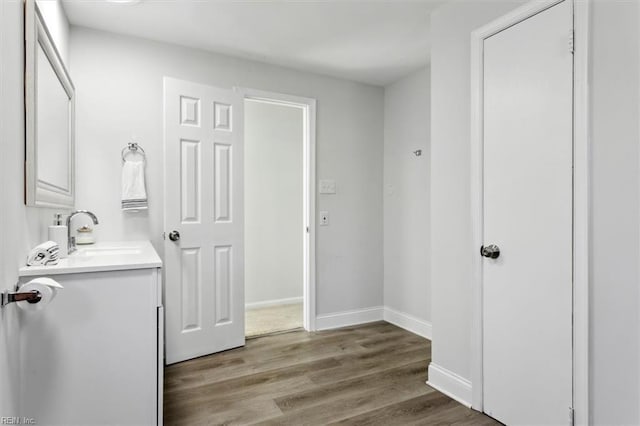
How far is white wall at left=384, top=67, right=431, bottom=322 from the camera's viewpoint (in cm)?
316

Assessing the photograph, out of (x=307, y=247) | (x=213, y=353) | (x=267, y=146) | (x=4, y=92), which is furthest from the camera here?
(x=267, y=146)

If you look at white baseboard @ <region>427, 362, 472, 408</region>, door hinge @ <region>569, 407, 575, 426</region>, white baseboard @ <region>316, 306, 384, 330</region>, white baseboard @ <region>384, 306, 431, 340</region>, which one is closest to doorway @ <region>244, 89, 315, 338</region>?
white baseboard @ <region>316, 306, 384, 330</region>

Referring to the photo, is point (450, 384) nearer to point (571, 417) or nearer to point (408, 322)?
point (571, 417)

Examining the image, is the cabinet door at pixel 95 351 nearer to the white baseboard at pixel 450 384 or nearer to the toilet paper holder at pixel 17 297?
the toilet paper holder at pixel 17 297

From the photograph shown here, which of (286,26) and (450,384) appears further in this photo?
(286,26)

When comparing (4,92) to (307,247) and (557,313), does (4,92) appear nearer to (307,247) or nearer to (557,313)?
(557,313)

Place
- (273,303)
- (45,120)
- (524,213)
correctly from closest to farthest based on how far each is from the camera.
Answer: (45,120) < (524,213) < (273,303)

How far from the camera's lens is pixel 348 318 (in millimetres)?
3479

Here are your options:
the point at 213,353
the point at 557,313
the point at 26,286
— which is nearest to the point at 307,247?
the point at 213,353

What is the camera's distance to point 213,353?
2.77 m

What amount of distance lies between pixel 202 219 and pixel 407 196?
182 cm

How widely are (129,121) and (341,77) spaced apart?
6.13 feet

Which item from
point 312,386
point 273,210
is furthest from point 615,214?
point 273,210

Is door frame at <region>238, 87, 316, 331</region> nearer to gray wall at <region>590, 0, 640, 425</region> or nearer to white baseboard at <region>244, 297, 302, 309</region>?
white baseboard at <region>244, 297, 302, 309</region>
